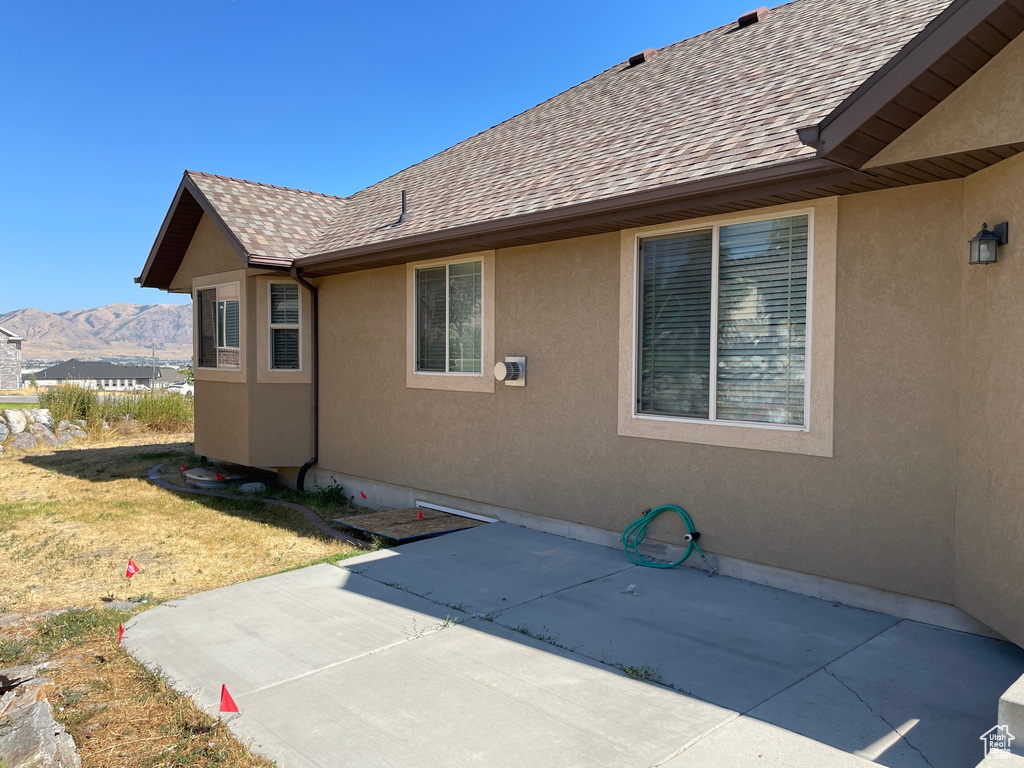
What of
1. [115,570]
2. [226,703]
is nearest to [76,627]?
[115,570]

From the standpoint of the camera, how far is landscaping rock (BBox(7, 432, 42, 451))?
50.5 ft

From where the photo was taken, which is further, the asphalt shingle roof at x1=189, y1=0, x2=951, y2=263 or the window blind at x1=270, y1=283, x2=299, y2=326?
the window blind at x1=270, y1=283, x2=299, y2=326

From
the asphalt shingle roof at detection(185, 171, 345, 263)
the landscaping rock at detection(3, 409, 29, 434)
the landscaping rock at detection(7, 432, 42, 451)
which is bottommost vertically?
the landscaping rock at detection(7, 432, 42, 451)

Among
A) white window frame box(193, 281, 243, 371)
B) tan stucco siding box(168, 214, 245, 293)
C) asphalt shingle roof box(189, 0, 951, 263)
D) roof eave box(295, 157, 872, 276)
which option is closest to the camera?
roof eave box(295, 157, 872, 276)

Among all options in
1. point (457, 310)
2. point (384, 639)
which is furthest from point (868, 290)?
point (457, 310)

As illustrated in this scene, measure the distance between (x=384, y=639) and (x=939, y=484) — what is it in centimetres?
394

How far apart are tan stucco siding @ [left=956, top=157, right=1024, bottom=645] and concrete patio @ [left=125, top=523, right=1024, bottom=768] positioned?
18.0 inches

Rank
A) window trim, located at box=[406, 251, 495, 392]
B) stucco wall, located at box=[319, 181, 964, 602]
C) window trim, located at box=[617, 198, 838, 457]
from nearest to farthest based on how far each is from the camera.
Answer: stucco wall, located at box=[319, 181, 964, 602], window trim, located at box=[617, 198, 838, 457], window trim, located at box=[406, 251, 495, 392]

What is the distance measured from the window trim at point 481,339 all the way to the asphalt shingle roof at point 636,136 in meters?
0.52

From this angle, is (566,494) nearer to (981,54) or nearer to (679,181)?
(679,181)

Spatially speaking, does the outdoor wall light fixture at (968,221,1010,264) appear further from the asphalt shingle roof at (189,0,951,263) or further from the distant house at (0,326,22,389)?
the distant house at (0,326,22,389)

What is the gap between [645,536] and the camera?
6.49 m

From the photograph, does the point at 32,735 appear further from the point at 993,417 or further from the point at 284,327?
the point at 284,327

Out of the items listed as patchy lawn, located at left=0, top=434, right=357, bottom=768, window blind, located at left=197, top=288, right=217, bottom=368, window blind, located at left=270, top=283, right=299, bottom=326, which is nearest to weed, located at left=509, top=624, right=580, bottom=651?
patchy lawn, located at left=0, top=434, right=357, bottom=768
